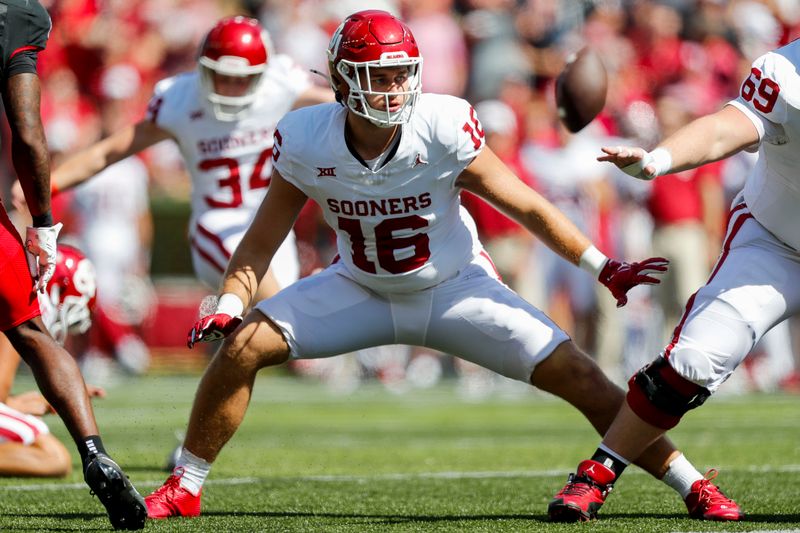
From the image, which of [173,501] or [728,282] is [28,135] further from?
[728,282]

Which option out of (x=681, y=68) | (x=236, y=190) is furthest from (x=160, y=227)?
(x=236, y=190)

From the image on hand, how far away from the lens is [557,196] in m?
10.9

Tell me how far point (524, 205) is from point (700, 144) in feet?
1.97

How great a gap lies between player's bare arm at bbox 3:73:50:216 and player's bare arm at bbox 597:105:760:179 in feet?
5.29

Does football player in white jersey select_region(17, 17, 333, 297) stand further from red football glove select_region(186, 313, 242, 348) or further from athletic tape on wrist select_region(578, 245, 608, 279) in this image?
athletic tape on wrist select_region(578, 245, 608, 279)

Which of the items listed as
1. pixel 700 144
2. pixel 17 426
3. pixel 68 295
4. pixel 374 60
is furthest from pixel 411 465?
pixel 700 144

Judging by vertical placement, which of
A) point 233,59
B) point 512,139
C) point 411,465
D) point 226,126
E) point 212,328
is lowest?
point 512,139

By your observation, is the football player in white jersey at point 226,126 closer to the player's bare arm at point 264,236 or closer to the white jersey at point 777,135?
the player's bare arm at point 264,236

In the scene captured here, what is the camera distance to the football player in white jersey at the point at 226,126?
620cm

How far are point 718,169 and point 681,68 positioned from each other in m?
1.35

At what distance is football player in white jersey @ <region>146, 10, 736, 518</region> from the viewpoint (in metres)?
4.22

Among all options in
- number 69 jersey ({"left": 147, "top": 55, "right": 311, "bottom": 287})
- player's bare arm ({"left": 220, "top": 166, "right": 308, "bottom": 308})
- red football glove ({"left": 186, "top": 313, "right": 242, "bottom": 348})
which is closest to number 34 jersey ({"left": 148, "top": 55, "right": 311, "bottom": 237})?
number 69 jersey ({"left": 147, "top": 55, "right": 311, "bottom": 287})

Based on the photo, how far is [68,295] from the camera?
17.8ft

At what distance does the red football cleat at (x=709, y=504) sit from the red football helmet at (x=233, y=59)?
3.00 meters
